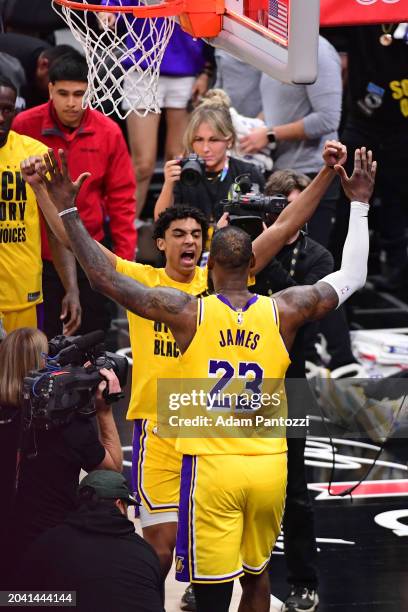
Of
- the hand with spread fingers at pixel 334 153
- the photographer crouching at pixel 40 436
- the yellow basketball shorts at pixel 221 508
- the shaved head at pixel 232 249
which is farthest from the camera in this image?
the hand with spread fingers at pixel 334 153

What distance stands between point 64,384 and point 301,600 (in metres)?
1.86

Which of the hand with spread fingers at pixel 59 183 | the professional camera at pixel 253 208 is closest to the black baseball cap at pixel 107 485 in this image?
the hand with spread fingers at pixel 59 183

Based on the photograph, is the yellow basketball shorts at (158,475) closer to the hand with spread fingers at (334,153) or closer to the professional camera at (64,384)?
the professional camera at (64,384)

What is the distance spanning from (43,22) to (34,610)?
6.64 meters

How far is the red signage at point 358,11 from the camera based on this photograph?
597 centimetres

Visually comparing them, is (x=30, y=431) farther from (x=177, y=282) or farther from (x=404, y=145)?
(x=404, y=145)

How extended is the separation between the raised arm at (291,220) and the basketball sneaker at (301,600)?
1648 mm

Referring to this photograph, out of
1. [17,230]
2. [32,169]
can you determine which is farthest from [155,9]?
[17,230]

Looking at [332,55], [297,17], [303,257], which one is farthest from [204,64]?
[297,17]

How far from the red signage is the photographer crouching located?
1.91 meters

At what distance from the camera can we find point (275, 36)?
Result: 5449mm

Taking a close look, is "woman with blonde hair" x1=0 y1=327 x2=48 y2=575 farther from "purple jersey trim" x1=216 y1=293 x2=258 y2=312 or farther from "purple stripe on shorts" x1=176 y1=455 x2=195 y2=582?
"purple jersey trim" x1=216 y1=293 x2=258 y2=312

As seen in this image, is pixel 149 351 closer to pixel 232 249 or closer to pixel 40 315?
pixel 232 249

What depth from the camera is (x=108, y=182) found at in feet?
26.0
